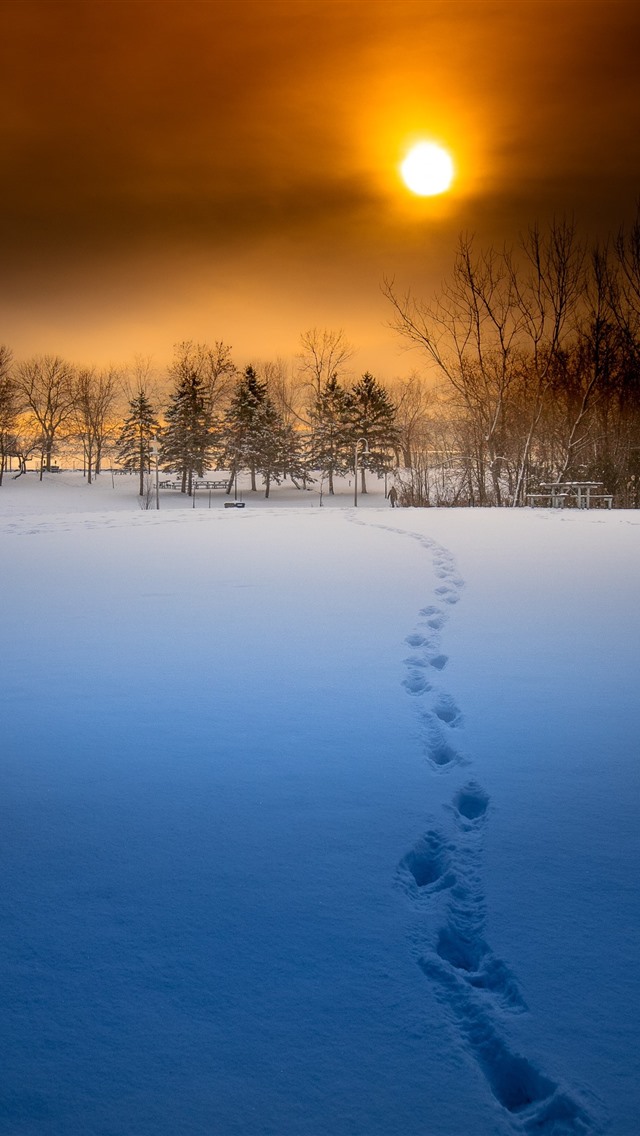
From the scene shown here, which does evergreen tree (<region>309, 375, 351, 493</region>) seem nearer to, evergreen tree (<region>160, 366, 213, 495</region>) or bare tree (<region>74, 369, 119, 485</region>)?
evergreen tree (<region>160, 366, 213, 495</region>)

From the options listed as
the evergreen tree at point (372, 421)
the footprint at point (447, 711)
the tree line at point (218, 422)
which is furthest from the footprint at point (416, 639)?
the evergreen tree at point (372, 421)

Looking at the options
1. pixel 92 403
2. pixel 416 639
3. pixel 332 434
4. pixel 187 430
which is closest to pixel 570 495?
pixel 416 639

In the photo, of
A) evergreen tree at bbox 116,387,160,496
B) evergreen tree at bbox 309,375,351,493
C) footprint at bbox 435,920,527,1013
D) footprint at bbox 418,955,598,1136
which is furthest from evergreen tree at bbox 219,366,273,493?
footprint at bbox 418,955,598,1136

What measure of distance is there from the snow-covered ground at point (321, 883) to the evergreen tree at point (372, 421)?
→ 40.5 meters

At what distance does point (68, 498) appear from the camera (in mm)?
37250

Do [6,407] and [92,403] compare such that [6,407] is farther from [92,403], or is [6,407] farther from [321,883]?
[321,883]

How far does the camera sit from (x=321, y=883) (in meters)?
Answer: 1.82

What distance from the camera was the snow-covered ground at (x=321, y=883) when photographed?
1.22 m

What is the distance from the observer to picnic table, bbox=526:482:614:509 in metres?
16.9

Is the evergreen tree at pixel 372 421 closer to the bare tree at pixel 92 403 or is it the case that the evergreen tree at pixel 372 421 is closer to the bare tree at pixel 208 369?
the bare tree at pixel 208 369

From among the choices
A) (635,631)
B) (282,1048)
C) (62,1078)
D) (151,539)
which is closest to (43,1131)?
(62,1078)

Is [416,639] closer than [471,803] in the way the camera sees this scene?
No

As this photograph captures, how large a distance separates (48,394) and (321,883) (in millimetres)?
52529

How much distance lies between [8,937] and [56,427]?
52.4 meters
